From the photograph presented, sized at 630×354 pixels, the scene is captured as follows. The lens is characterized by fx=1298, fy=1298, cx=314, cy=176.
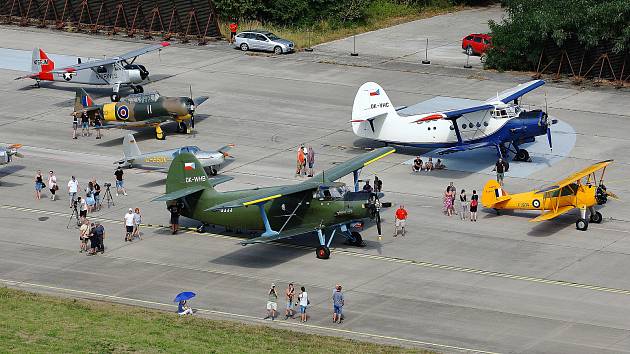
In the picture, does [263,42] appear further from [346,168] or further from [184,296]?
[184,296]

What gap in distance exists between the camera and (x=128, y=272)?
43781mm

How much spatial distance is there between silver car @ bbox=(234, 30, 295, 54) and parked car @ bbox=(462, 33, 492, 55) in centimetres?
1040

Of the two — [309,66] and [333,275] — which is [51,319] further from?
[309,66]

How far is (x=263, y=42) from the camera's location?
77438 millimetres

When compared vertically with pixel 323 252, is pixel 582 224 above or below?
above

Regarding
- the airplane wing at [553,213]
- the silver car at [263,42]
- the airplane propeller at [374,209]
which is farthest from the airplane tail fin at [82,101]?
the airplane wing at [553,213]

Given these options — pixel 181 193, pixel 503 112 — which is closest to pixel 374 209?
pixel 181 193

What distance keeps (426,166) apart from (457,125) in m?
2.31

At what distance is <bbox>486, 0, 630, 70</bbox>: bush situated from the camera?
226 ft

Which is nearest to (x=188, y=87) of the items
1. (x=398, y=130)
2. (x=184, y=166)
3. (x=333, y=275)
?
(x=398, y=130)

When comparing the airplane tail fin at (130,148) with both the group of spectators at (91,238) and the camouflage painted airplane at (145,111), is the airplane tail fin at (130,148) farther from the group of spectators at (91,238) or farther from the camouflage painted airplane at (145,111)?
the group of spectators at (91,238)

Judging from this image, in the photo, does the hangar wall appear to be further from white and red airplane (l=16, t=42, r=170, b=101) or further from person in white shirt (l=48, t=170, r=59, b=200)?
person in white shirt (l=48, t=170, r=59, b=200)

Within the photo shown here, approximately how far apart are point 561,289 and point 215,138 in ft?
77.6

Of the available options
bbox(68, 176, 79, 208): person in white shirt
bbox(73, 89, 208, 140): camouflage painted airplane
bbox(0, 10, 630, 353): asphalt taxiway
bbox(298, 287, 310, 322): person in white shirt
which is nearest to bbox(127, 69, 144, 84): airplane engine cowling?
bbox(0, 10, 630, 353): asphalt taxiway
